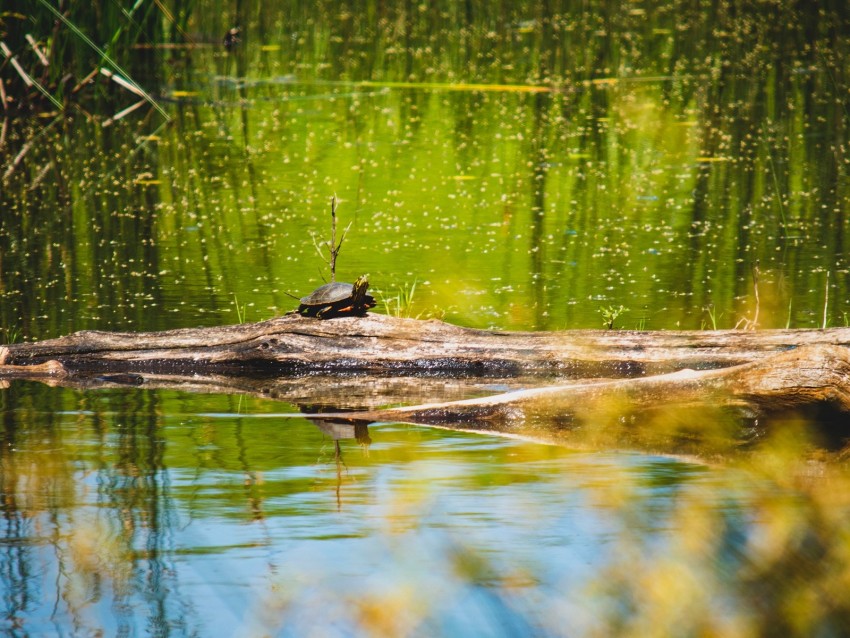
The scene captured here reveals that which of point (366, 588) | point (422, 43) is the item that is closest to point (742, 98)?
point (422, 43)

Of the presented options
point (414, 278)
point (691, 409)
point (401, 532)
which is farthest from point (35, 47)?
point (401, 532)

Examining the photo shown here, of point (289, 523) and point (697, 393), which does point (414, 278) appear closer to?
point (697, 393)

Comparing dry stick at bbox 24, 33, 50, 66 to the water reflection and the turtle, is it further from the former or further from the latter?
the turtle

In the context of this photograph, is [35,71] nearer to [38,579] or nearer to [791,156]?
[791,156]

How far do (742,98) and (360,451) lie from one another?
8832 millimetres

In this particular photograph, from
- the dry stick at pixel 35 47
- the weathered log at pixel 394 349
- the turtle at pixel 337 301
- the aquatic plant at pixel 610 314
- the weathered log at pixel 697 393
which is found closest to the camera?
the weathered log at pixel 697 393

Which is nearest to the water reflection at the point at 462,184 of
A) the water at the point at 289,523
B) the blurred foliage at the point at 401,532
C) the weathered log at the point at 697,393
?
the weathered log at the point at 697,393

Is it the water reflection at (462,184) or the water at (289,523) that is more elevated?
the water reflection at (462,184)

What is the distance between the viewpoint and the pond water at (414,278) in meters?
3.40

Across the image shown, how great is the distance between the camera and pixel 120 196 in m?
9.58

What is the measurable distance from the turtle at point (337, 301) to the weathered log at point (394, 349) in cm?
4

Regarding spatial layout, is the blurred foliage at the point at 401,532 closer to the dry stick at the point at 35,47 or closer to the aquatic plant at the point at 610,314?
the aquatic plant at the point at 610,314

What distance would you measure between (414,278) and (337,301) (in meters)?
1.95

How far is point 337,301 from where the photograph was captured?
17.8ft
